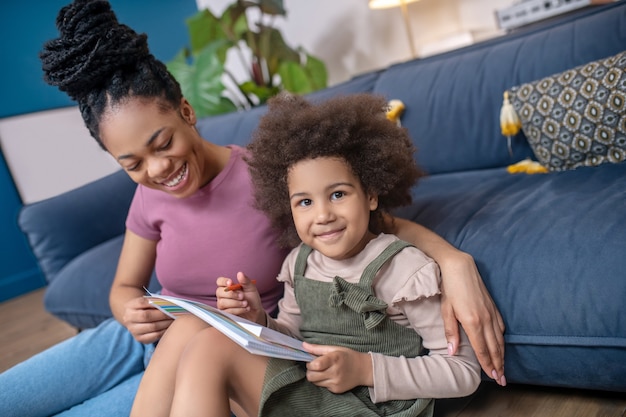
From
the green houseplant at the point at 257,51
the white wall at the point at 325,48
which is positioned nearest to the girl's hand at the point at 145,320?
the white wall at the point at 325,48

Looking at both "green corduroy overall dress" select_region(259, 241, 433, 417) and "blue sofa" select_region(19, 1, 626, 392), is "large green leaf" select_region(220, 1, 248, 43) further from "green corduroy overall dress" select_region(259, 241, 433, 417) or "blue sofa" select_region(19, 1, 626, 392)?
"green corduroy overall dress" select_region(259, 241, 433, 417)

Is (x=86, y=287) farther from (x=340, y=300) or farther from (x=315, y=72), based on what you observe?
(x=315, y=72)

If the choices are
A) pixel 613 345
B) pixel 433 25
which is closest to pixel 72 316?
pixel 613 345

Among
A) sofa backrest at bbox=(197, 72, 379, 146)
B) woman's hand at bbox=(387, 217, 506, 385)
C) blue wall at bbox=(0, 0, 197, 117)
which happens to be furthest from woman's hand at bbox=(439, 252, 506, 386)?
blue wall at bbox=(0, 0, 197, 117)

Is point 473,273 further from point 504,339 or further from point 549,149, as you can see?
point 549,149

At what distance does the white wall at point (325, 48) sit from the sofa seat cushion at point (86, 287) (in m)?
0.70

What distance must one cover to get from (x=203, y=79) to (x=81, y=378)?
5.90 feet

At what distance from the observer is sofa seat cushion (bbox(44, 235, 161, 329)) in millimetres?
2004

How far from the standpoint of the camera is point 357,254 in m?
1.04

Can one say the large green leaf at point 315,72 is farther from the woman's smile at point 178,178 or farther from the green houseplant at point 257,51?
the woman's smile at point 178,178

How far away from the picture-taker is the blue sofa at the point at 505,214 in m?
0.95

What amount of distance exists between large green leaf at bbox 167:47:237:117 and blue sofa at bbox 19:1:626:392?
0.26 metres

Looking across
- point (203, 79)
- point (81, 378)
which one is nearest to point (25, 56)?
point (203, 79)

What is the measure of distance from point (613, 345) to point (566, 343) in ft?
0.24
